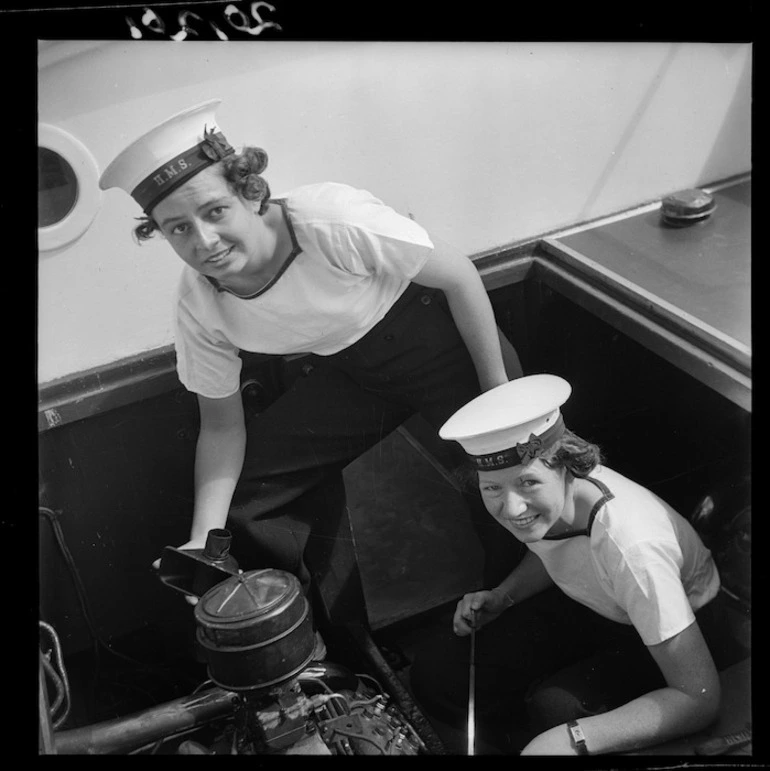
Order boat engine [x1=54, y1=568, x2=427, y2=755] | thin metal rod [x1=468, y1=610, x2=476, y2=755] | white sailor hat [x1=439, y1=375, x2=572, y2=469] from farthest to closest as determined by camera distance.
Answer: thin metal rod [x1=468, y1=610, x2=476, y2=755], white sailor hat [x1=439, y1=375, x2=572, y2=469], boat engine [x1=54, y1=568, x2=427, y2=755]

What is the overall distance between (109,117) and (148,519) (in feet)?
2.84

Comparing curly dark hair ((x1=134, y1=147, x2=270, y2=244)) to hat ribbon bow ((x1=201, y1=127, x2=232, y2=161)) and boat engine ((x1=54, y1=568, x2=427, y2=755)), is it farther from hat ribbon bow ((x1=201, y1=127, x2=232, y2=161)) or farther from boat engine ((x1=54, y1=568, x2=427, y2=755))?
boat engine ((x1=54, y1=568, x2=427, y2=755))

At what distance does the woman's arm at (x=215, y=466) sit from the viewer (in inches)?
78.8

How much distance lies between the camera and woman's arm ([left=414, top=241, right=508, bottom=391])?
6.31ft

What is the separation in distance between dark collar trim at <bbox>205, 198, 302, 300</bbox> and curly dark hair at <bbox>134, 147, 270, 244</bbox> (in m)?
0.03

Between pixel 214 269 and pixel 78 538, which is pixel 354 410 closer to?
pixel 214 269

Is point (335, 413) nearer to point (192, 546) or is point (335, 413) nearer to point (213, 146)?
point (192, 546)

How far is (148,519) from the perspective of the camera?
208 centimetres

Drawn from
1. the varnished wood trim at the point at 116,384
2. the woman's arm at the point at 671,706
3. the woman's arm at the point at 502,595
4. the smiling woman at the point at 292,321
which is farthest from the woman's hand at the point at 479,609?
the varnished wood trim at the point at 116,384

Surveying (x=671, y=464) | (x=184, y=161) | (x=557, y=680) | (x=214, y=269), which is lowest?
(x=557, y=680)

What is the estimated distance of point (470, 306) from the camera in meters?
1.97

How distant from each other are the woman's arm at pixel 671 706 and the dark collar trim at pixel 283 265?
1005mm
